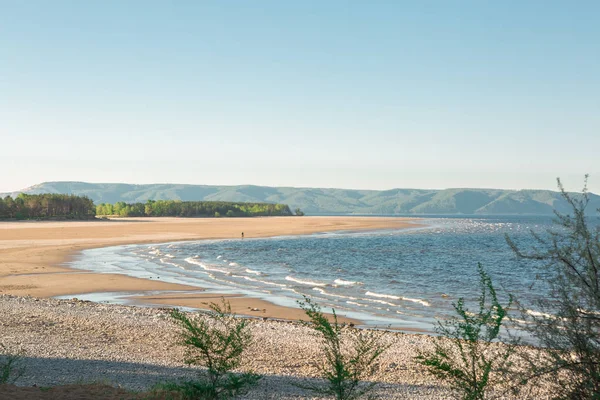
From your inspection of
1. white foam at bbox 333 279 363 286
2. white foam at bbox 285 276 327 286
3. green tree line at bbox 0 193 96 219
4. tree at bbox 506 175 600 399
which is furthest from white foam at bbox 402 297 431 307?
green tree line at bbox 0 193 96 219

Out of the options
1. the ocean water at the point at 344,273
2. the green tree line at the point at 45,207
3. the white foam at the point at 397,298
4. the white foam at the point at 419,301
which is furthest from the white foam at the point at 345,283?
the green tree line at the point at 45,207

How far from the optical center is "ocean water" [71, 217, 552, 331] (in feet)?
74.6

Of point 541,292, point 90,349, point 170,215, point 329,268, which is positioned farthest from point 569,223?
point 170,215

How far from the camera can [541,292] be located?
86.0ft

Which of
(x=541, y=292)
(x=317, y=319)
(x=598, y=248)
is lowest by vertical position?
(x=541, y=292)

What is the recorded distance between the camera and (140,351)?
43.1ft

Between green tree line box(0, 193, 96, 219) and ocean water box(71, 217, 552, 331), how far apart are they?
57.1m

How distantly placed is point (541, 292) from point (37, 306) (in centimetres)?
2105

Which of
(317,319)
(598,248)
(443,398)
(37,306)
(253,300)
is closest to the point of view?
(598,248)

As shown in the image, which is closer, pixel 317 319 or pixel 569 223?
pixel 569 223

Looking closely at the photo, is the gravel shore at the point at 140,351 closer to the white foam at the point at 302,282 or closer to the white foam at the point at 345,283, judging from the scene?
the white foam at the point at 302,282

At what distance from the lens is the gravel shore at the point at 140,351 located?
10391 millimetres

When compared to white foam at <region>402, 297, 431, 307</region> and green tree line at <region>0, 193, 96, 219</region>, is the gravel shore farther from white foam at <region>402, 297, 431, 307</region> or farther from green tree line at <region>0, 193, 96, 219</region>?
green tree line at <region>0, 193, 96, 219</region>

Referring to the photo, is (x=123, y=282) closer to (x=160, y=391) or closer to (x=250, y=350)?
(x=250, y=350)
